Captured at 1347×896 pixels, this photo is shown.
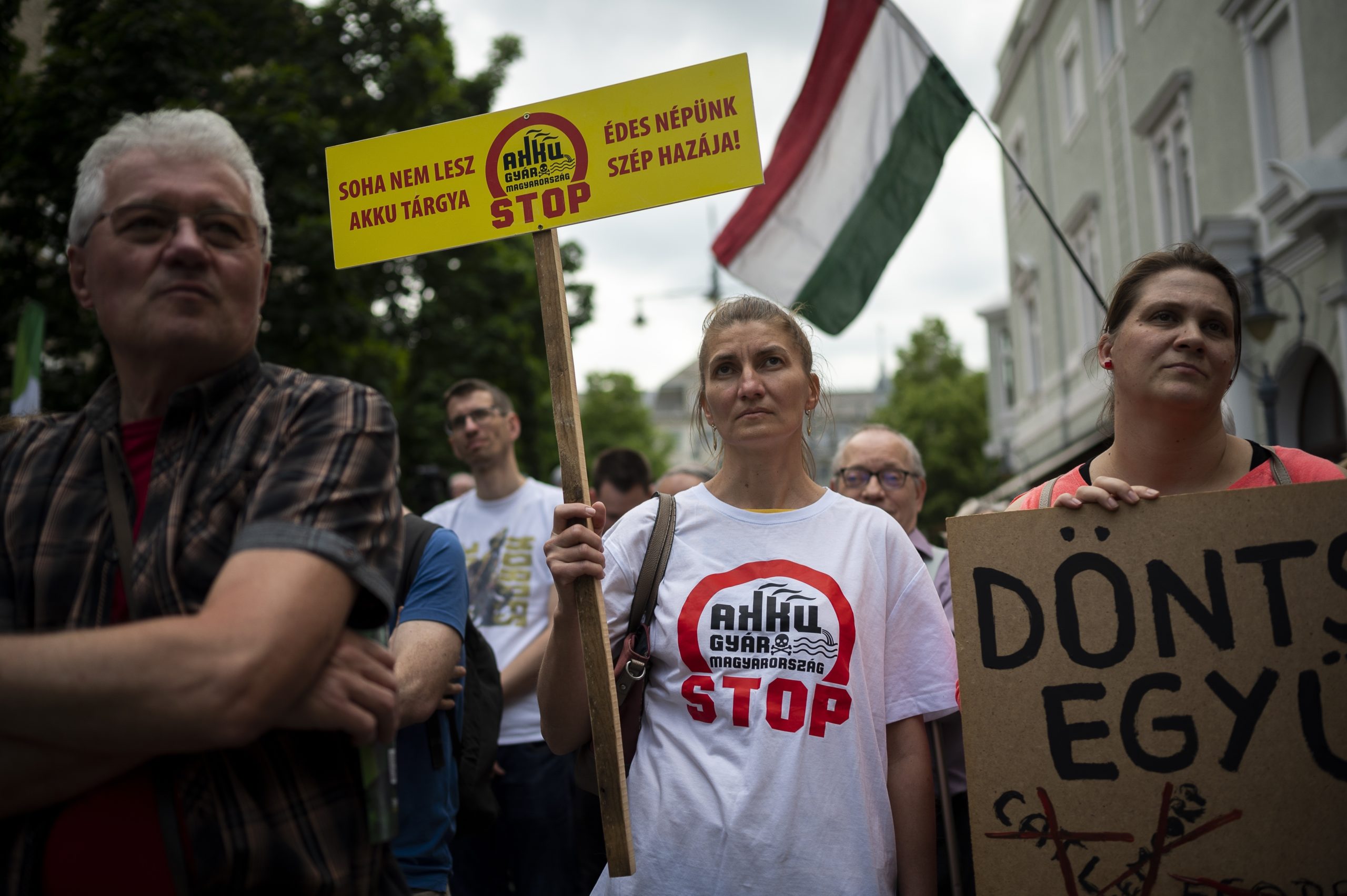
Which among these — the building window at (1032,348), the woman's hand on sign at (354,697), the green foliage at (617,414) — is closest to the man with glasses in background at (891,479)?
the woman's hand on sign at (354,697)

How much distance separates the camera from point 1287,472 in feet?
8.18

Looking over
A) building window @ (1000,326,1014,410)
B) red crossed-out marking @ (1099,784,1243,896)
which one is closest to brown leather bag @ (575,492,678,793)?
red crossed-out marking @ (1099,784,1243,896)

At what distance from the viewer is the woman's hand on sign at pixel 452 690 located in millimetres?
2879

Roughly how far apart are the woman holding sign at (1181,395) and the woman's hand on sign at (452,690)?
1.51 metres

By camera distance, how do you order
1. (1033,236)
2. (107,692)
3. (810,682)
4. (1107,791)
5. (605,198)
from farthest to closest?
(1033,236) → (605,198) → (810,682) → (1107,791) → (107,692)

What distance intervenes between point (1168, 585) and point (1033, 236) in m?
22.9

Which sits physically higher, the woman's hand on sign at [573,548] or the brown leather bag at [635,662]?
the woman's hand on sign at [573,548]

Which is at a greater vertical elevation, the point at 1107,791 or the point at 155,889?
the point at 155,889

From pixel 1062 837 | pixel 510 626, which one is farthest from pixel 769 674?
pixel 510 626

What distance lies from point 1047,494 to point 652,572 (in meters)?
0.98

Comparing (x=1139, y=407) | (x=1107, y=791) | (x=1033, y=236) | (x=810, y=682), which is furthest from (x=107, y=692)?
(x=1033, y=236)

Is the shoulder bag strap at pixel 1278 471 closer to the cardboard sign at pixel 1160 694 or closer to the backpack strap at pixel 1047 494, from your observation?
the cardboard sign at pixel 1160 694

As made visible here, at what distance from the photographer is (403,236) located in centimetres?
268

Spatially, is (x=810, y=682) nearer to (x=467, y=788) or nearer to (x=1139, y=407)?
(x=1139, y=407)
